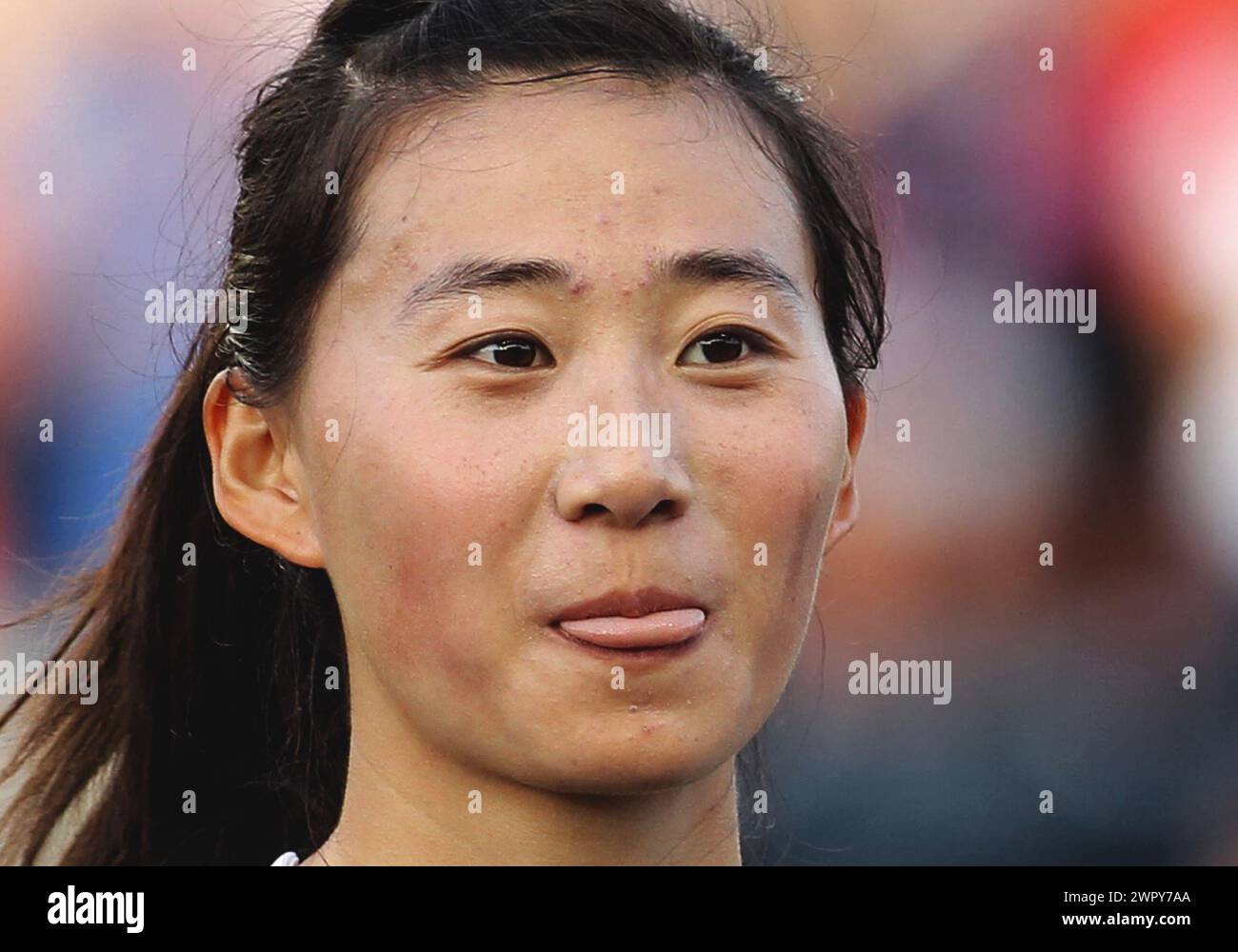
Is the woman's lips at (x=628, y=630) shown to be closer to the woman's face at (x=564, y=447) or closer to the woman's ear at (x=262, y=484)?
the woman's face at (x=564, y=447)

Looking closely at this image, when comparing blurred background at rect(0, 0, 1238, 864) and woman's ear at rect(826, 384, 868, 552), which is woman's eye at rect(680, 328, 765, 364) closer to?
woman's ear at rect(826, 384, 868, 552)

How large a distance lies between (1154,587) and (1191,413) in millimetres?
524

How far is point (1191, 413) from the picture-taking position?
15.7ft

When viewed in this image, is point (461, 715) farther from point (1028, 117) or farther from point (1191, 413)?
point (1028, 117)

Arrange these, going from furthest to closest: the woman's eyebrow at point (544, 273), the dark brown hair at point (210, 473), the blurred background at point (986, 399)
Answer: the blurred background at point (986, 399), the dark brown hair at point (210, 473), the woman's eyebrow at point (544, 273)

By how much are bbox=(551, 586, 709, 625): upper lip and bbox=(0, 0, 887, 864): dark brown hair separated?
0.62m

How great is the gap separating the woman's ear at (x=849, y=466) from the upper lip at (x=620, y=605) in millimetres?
500

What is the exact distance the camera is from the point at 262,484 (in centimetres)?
258

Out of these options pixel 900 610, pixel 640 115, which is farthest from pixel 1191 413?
pixel 640 115

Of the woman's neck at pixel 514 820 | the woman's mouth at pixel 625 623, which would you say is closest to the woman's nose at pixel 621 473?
the woman's mouth at pixel 625 623

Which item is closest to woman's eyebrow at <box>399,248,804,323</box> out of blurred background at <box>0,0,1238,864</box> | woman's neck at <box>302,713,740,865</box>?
woman's neck at <box>302,713,740,865</box>

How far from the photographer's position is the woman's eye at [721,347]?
238cm

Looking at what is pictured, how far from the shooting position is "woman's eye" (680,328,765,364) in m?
2.38

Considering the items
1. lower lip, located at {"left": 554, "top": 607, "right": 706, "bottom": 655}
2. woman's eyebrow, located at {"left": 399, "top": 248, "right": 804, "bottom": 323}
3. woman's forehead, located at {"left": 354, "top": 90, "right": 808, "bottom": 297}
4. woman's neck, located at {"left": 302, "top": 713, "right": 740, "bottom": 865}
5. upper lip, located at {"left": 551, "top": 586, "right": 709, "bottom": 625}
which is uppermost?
woman's forehead, located at {"left": 354, "top": 90, "right": 808, "bottom": 297}
